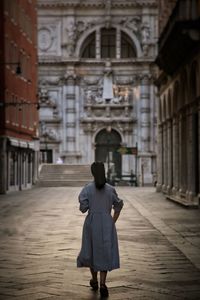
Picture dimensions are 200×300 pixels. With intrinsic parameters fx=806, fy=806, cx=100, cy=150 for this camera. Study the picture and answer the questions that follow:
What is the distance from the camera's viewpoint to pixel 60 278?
11.7 meters

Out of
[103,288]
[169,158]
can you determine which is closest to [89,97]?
[169,158]

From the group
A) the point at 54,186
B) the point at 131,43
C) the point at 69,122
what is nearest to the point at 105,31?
the point at 131,43

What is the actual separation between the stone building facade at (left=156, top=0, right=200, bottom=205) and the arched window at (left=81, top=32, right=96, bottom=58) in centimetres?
3253

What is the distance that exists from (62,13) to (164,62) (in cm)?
4001

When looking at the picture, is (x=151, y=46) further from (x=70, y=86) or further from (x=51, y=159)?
(x=51, y=159)

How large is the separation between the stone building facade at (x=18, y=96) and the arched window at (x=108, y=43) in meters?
17.0

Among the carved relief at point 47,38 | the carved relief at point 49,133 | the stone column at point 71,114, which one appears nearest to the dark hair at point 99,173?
the carved relief at point 49,133

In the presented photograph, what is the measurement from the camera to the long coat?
10242 millimetres

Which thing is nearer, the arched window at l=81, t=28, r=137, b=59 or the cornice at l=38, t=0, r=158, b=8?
the cornice at l=38, t=0, r=158, b=8

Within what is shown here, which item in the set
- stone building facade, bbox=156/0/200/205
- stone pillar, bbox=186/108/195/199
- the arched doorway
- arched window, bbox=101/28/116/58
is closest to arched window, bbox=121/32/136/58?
arched window, bbox=101/28/116/58

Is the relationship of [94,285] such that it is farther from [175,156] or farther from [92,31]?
[92,31]

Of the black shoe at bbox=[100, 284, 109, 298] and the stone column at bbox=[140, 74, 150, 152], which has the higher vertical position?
the stone column at bbox=[140, 74, 150, 152]

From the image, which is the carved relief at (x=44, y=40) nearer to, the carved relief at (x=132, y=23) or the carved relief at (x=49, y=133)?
the carved relief at (x=132, y=23)

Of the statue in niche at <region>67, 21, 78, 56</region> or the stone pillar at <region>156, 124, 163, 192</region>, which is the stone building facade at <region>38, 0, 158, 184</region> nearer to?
the statue in niche at <region>67, 21, 78, 56</region>
